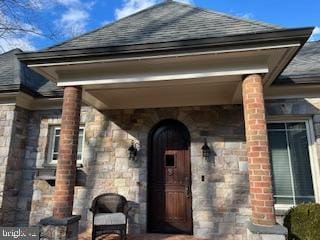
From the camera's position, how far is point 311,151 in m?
4.95

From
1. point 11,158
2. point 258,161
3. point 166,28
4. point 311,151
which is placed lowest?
point 258,161

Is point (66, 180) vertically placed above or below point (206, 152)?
below

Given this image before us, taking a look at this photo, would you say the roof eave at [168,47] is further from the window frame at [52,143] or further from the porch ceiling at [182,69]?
the window frame at [52,143]

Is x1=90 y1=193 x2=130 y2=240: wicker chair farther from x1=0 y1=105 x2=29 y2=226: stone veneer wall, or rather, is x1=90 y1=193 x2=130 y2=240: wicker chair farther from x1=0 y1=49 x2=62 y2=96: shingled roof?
x1=0 y1=49 x2=62 y2=96: shingled roof

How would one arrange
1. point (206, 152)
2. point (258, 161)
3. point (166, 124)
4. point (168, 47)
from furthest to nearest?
point (166, 124) → point (206, 152) → point (168, 47) → point (258, 161)

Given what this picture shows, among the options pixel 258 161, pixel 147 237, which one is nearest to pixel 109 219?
pixel 147 237

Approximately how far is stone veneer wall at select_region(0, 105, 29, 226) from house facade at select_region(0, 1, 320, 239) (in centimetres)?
2

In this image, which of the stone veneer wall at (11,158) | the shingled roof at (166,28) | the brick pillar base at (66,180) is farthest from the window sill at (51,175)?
the shingled roof at (166,28)

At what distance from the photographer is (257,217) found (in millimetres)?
3209

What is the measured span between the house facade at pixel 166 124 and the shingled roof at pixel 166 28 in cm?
3

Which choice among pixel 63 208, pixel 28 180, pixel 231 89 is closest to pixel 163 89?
pixel 231 89

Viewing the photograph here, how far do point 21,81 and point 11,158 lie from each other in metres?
1.71

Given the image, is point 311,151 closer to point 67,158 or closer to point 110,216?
point 110,216

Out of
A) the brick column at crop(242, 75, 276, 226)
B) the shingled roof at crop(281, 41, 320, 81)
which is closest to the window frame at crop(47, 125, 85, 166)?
the brick column at crop(242, 75, 276, 226)
